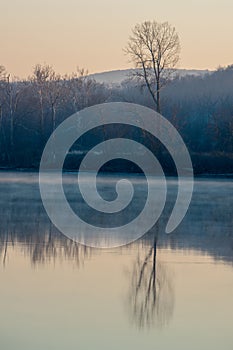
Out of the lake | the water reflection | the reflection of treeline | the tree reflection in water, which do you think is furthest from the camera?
the reflection of treeline

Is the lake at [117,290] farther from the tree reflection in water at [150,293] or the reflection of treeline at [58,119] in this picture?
the reflection of treeline at [58,119]

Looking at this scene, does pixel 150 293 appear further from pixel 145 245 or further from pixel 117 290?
pixel 145 245

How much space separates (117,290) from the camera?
9.77m

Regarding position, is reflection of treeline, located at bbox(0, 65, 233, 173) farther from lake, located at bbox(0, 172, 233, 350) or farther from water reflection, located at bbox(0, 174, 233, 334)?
lake, located at bbox(0, 172, 233, 350)

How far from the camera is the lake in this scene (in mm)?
7637

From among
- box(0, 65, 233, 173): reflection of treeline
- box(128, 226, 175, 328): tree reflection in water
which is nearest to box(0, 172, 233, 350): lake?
box(128, 226, 175, 328): tree reflection in water

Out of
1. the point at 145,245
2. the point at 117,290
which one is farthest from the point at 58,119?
the point at 117,290

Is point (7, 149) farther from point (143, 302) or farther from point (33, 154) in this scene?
point (143, 302)

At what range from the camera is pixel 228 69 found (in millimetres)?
105375

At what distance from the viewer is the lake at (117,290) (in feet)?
25.1

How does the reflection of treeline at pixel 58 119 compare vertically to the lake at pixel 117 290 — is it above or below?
above

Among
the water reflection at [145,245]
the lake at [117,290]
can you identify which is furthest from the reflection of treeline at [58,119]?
the lake at [117,290]

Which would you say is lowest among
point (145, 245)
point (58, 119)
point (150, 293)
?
point (150, 293)

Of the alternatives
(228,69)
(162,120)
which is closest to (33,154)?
(162,120)
